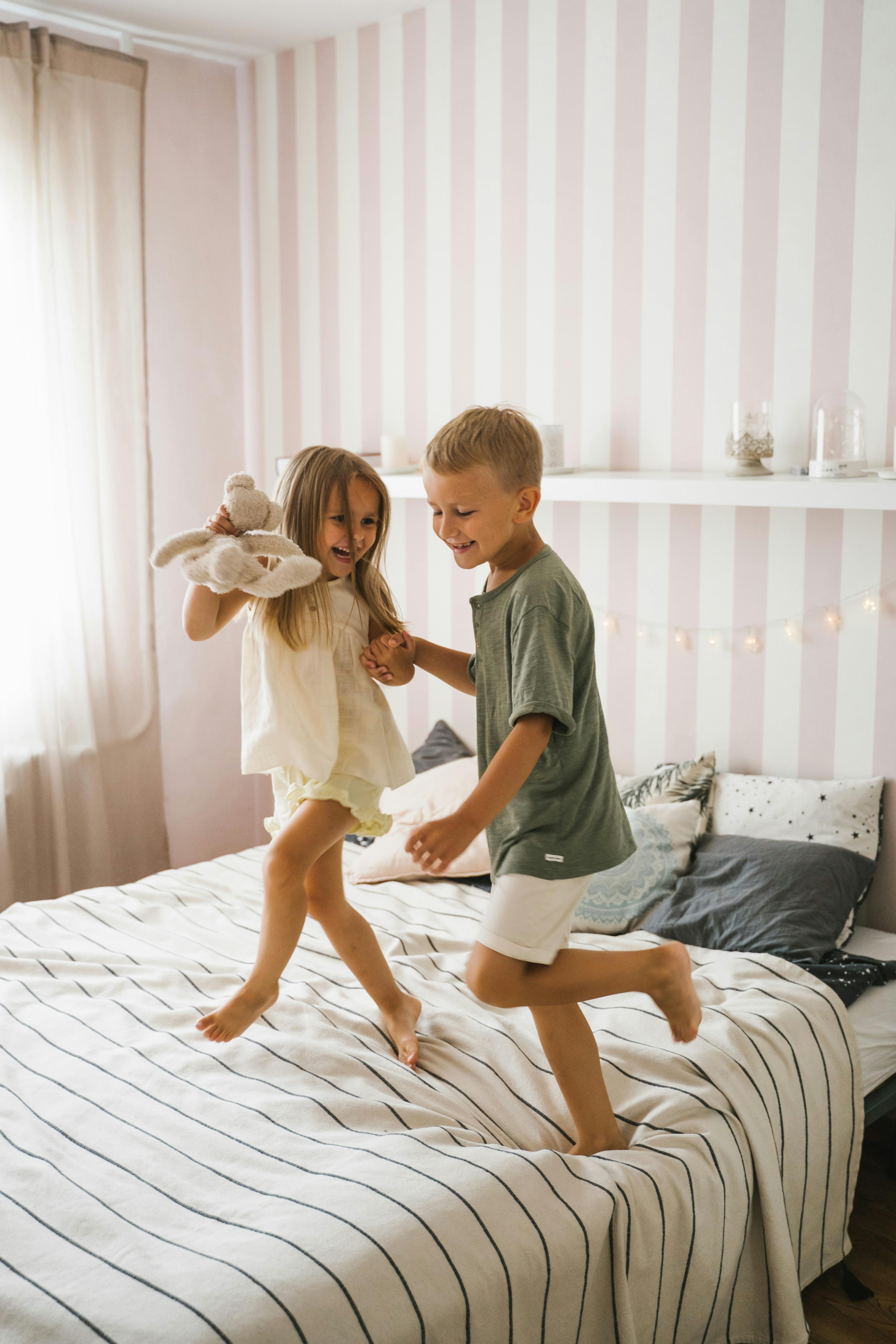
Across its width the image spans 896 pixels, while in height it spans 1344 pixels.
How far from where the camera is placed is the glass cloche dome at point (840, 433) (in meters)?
2.35

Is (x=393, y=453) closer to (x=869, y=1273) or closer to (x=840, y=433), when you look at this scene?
(x=840, y=433)

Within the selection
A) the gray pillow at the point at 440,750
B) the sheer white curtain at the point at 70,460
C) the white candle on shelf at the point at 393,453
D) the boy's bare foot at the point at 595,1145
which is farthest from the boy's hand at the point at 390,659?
the sheer white curtain at the point at 70,460

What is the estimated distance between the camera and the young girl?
1.81 m

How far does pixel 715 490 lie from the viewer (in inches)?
95.9

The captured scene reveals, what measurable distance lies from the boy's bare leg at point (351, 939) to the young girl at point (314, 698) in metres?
0.03

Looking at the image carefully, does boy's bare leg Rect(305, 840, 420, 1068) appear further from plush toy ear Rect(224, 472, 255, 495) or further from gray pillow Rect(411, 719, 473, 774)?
gray pillow Rect(411, 719, 473, 774)

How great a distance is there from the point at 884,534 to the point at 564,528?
2.85 ft

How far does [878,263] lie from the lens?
2.39 meters

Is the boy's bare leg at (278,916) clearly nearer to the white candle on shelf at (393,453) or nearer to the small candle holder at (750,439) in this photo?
the small candle holder at (750,439)

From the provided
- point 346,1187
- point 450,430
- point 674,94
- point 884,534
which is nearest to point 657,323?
point 674,94

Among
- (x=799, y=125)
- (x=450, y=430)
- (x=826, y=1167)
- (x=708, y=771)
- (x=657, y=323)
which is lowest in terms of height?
(x=826, y=1167)

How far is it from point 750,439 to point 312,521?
118 centimetres

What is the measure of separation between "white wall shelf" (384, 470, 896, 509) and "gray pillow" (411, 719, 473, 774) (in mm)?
729

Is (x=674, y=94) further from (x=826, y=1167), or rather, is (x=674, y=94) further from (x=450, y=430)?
(x=826, y=1167)
